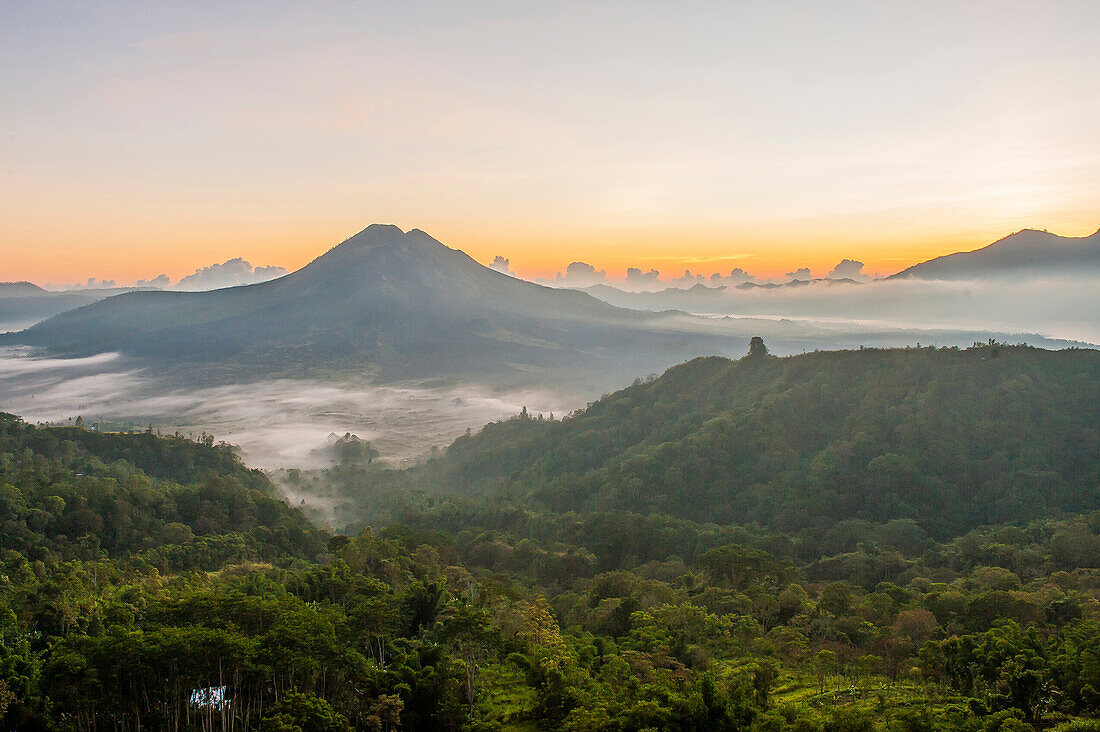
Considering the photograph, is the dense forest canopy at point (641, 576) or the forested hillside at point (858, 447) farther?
the forested hillside at point (858, 447)

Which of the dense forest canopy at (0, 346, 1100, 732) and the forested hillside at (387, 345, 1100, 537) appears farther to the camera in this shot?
the forested hillside at (387, 345, 1100, 537)

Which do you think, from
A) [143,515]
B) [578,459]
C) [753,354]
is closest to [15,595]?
[143,515]

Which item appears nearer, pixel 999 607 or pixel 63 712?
pixel 63 712

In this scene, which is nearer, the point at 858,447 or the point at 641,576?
the point at 641,576

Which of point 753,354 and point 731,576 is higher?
point 753,354

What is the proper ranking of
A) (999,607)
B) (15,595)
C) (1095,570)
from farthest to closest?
1. (1095,570)
2. (999,607)
3. (15,595)

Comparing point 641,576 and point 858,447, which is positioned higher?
point 858,447

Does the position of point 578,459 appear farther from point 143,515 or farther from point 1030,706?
point 1030,706

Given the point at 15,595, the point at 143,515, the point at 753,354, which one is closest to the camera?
the point at 15,595
